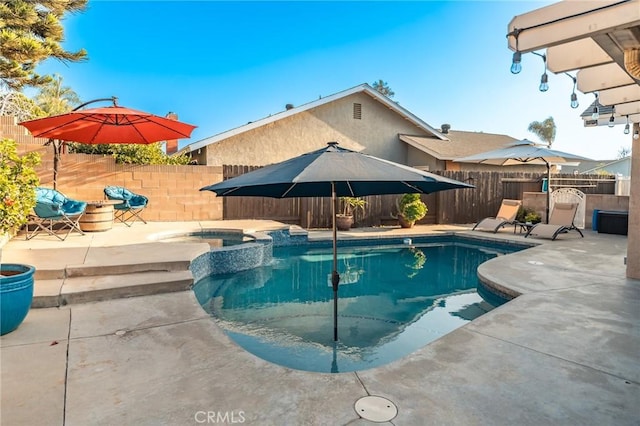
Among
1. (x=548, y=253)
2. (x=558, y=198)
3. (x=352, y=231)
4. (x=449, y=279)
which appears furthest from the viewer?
(x=558, y=198)

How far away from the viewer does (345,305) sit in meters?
6.09

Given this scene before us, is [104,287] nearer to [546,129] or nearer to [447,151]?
[447,151]

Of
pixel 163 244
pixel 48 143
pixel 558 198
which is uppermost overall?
pixel 48 143

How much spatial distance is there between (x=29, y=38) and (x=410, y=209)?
44.2ft

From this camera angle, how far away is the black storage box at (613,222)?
11.2 meters

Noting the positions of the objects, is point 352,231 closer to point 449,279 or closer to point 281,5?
point 449,279

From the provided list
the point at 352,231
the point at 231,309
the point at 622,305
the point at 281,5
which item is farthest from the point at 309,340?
the point at 281,5

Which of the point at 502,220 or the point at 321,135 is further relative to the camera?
the point at 321,135

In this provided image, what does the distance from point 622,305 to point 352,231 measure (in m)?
8.14

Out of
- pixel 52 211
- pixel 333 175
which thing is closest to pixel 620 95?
pixel 333 175

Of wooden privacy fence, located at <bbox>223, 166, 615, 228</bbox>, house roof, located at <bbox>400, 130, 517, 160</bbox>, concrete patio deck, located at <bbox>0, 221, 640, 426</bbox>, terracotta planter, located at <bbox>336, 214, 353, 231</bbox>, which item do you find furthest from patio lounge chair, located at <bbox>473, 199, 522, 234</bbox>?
concrete patio deck, located at <bbox>0, 221, 640, 426</bbox>

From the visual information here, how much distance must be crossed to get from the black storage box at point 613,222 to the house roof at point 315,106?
8737 millimetres

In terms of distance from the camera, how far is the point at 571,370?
9.91 feet

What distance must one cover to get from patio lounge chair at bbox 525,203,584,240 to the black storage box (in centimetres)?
90
